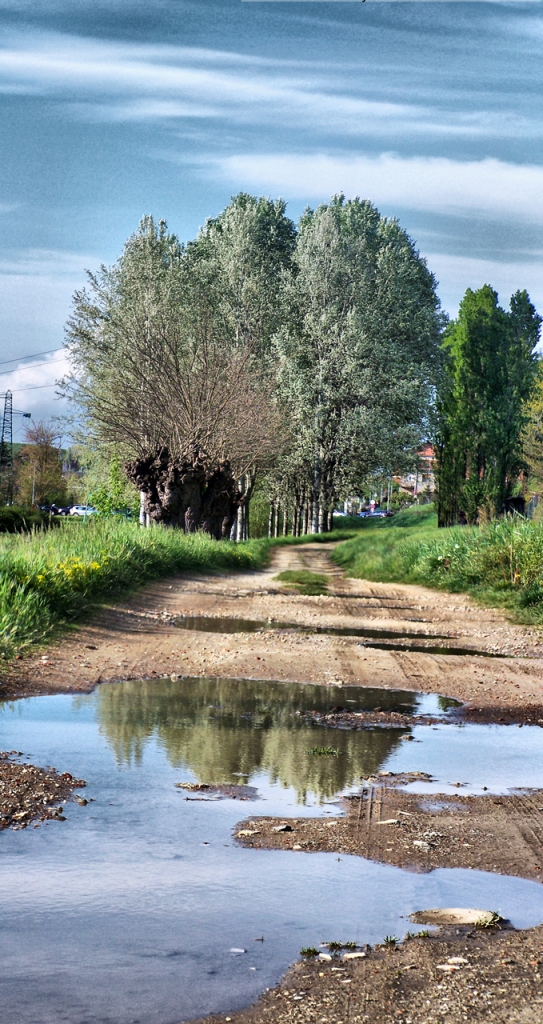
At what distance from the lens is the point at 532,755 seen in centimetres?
690

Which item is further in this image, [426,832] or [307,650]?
[307,650]

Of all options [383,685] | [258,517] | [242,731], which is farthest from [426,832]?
[258,517]

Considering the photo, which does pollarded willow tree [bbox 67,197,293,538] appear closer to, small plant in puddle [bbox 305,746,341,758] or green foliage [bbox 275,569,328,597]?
green foliage [bbox 275,569,328,597]

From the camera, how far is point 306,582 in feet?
72.2

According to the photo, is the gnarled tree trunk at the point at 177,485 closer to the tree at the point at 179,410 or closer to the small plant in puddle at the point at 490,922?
the tree at the point at 179,410

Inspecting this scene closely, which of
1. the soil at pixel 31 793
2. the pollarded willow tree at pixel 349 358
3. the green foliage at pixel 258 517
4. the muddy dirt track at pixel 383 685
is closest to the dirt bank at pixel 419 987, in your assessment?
the muddy dirt track at pixel 383 685

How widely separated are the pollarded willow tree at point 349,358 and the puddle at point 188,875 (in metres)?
37.4

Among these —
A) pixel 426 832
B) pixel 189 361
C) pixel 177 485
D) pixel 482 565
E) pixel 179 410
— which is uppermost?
pixel 189 361

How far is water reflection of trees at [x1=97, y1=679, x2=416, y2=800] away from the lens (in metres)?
6.19

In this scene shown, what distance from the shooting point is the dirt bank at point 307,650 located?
362 inches

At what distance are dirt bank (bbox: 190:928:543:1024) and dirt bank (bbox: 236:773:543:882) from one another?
0.98 metres

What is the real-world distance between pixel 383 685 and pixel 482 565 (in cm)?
1030

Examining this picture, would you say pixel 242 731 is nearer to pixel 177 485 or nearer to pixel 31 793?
pixel 31 793

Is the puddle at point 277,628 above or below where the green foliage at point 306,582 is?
below
